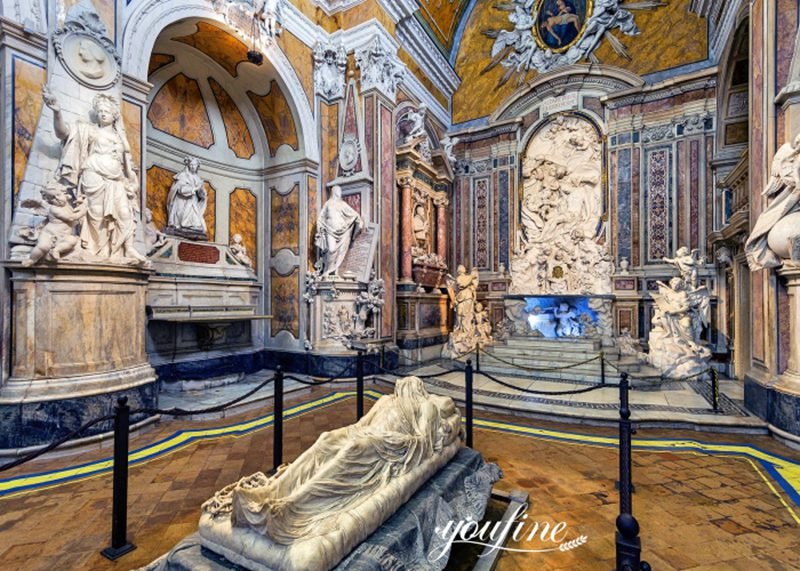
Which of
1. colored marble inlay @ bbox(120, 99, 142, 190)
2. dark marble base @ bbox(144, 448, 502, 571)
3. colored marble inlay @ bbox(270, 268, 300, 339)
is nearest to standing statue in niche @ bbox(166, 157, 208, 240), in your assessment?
colored marble inlay @ bbox(270, 268, 300, 339)

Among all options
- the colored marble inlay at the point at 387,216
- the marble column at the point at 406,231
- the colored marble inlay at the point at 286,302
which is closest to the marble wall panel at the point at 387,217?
the colored marble inlay at the point at 387,216

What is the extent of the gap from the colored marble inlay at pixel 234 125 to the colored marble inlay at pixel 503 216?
7.19 metres

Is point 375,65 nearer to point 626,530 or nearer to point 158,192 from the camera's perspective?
point 158,192

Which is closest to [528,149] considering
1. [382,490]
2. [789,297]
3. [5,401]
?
[789,297]

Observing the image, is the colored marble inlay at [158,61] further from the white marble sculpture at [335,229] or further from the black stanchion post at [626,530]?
the black stanchion post at [626,530]

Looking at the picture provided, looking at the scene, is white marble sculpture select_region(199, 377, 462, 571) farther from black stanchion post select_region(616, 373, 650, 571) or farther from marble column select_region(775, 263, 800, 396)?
marble column select_region(775, 263, 800, 396)

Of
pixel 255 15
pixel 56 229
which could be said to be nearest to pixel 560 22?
pixel 255 15

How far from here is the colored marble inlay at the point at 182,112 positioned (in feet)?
24.9

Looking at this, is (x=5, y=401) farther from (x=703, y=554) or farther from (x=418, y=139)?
(x=418, y=139)

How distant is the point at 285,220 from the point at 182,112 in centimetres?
293

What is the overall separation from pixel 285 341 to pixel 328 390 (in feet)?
6.35

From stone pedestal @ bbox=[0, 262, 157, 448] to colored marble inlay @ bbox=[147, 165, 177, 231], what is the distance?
2989 mm

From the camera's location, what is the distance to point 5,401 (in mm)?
4070

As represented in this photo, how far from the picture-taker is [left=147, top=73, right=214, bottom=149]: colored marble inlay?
759 centimetres
